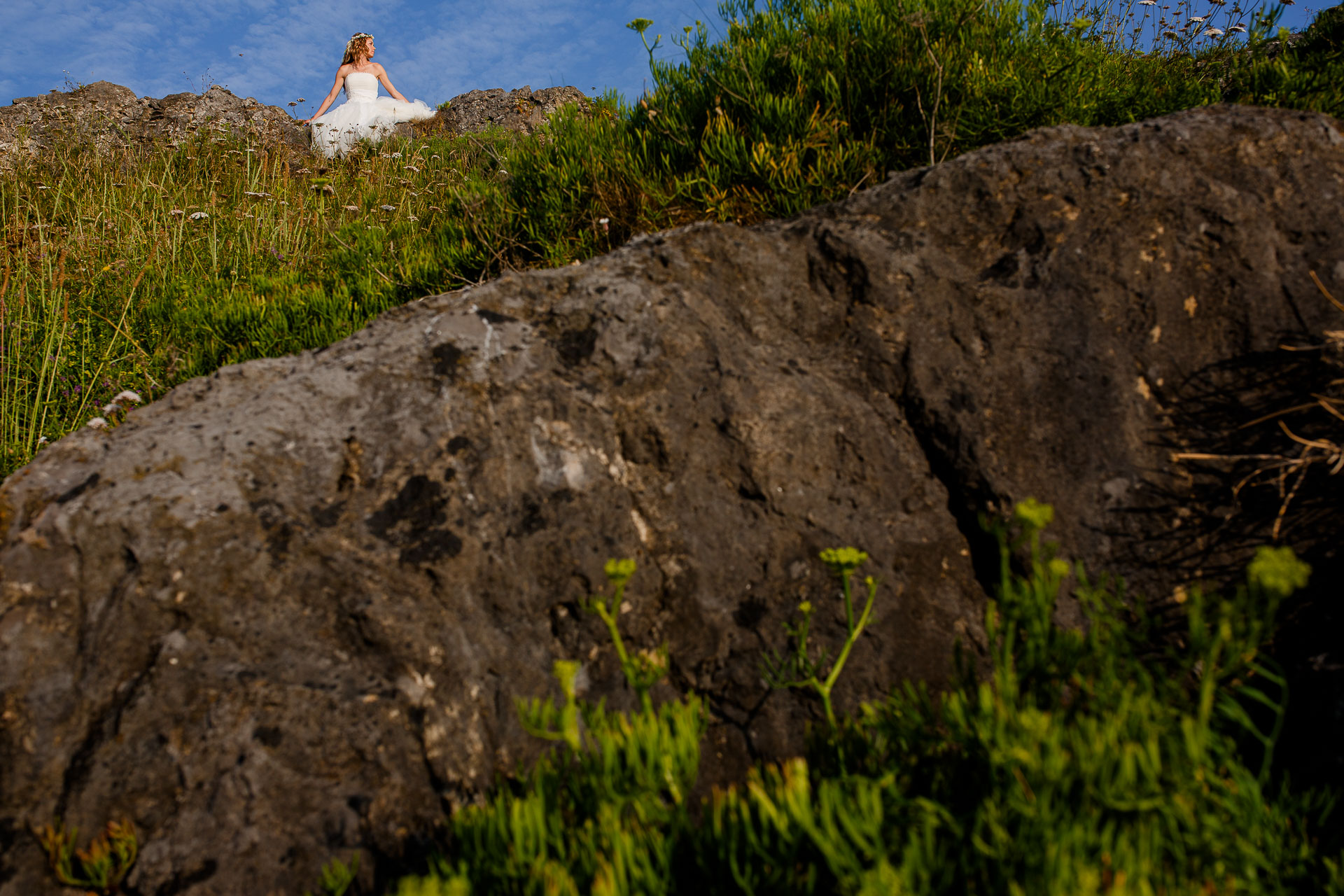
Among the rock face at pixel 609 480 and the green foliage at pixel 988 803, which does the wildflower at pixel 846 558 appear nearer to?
the green foliage at pixel 988 803

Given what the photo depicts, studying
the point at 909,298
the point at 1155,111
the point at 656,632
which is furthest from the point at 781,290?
the point at 1155,111

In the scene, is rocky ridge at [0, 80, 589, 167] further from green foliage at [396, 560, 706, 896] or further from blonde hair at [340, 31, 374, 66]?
green foliage at [396, 560, 706, 896]

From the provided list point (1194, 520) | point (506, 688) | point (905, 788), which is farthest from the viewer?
point (1194, 520)

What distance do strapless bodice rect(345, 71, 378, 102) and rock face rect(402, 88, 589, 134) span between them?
1.65 m

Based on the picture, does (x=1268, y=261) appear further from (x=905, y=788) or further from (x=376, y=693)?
(x=376, y=693)

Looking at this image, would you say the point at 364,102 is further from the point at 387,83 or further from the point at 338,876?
the point at 338,876

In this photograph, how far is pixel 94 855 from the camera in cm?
153

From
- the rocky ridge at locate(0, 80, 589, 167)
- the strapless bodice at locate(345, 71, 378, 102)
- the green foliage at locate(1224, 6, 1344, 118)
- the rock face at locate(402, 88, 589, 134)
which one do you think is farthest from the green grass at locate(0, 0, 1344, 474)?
the strapless bodice at locate(345, 71, 378, 102)

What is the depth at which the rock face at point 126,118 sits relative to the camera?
887cm

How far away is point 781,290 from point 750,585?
1058 millimetres

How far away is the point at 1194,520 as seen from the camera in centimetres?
217

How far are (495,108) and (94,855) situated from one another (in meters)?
12.6

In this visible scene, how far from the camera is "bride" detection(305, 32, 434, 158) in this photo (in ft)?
42.2

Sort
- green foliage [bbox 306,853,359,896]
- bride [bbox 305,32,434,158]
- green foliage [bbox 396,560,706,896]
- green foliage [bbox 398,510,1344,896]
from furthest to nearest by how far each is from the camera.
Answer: bride [bbox 305,32,434,158] → green foliage [bbox 306,853,359,896] → green foliage [bbox 396,560,706,896] → green foliage [bbox 398,510,1344,896]
